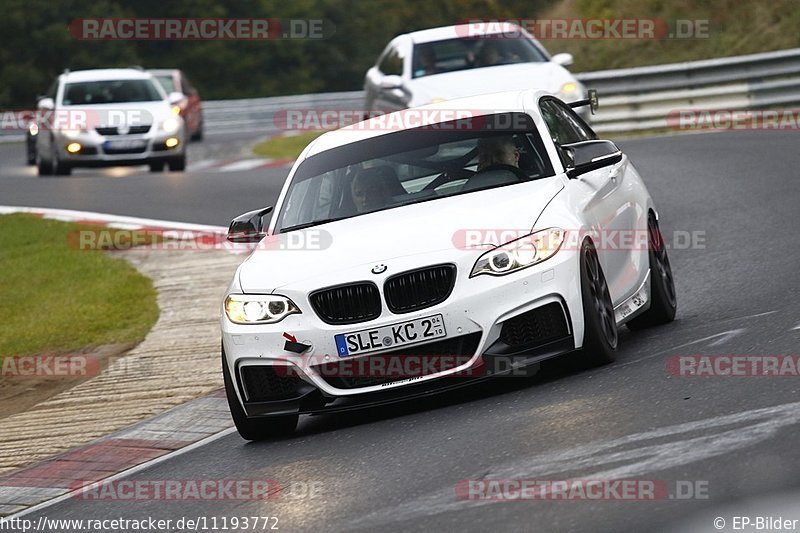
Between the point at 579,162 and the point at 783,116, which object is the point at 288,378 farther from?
the point at 783,116

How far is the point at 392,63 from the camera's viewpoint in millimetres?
20688

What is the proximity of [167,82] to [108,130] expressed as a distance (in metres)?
12.7

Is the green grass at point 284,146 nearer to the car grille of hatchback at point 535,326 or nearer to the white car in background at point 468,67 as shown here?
the white car in background at point 468,67

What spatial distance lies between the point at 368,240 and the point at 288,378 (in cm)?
80

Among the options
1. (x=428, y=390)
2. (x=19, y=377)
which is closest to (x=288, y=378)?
(x=428, y=390)

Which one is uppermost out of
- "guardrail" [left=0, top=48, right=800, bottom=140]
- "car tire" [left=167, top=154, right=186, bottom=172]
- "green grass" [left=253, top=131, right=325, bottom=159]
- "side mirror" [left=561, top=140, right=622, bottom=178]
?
"side mirror" [left=561, top=140, right=622, bottom=178]

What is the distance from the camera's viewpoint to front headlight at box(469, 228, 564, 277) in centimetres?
779

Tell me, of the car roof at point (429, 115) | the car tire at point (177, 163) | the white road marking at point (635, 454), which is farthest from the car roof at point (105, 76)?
the white road marking at point (635, 454)

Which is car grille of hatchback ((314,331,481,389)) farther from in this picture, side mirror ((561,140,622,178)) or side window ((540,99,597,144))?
side window ((540,99,597,144))

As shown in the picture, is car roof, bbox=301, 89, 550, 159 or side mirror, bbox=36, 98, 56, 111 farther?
side mirror, bbox=36, 98, 56, 111

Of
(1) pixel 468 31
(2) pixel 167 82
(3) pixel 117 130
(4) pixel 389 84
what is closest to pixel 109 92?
(3) pixel 117 130

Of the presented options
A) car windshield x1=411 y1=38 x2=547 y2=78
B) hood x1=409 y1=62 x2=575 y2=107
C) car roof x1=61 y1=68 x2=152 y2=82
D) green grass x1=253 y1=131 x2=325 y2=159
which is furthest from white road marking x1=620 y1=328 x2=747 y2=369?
green grass x1=253 y1=131 x2=325 y2=159

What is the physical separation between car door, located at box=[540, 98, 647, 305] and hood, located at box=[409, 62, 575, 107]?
811 centimetres

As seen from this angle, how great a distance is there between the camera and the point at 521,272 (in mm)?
7785
